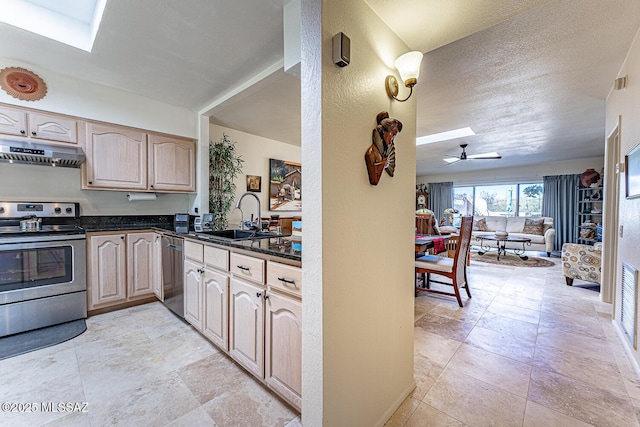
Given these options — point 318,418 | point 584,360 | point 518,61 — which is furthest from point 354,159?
point 584,360

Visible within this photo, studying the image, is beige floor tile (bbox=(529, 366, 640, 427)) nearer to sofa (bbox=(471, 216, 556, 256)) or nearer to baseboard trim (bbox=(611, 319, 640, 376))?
baseboard trim (bbox=(611, 319, 640, 376))

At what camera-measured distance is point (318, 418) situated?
1.07 m

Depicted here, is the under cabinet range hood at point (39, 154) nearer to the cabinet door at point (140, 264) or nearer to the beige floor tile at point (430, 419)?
the cabinet door at point (140, 264)

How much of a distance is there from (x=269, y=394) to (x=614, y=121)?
13.0 feet

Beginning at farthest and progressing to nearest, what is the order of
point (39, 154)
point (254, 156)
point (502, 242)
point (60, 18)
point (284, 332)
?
point (502, 242) → point (254, 156) → point (39, 154) → point (60, 18) → point (284, 332)

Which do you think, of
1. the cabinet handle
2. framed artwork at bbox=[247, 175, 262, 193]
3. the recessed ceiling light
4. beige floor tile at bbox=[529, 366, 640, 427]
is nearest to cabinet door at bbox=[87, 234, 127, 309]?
framed artwork at bbox=[247, 175, 262, 193]

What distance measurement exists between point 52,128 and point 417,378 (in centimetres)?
379

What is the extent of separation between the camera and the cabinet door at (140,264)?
283cm

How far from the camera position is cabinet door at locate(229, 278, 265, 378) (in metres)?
1.57

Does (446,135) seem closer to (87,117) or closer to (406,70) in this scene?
(406,70)

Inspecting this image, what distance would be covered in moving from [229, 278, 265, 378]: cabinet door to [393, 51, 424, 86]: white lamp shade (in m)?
1.44

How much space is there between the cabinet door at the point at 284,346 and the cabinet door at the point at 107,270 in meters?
2.18

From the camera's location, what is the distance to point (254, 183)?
4.53m

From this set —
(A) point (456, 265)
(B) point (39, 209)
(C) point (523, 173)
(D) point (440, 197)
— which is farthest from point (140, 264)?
(C) point (523, 173)
